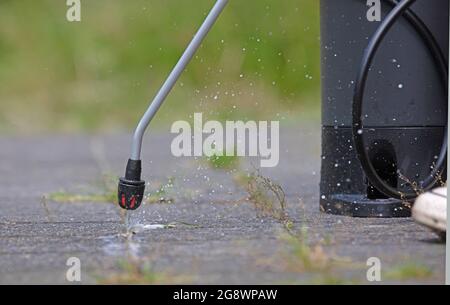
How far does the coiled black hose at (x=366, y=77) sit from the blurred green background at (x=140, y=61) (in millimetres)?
3909

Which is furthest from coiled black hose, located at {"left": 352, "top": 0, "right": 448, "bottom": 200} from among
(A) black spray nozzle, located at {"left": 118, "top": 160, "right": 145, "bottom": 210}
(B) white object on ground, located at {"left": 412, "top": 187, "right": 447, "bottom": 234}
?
(A) black spray nozzle, located at {"left": 118, "top": 160, "right": 145, "bottom": 210}

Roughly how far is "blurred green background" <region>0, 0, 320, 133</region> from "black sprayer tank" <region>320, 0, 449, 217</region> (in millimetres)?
3829

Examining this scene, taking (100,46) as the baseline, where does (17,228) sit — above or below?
below

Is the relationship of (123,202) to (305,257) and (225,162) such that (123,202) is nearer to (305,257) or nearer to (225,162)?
(305,257)

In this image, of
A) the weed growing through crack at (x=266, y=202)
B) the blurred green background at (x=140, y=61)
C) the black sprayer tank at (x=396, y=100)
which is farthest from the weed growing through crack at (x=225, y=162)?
the blurred green background at (x=140, y=61)

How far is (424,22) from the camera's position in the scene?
9.18ft

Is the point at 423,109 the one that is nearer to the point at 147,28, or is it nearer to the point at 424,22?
the point at 424,22

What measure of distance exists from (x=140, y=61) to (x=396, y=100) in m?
5.16

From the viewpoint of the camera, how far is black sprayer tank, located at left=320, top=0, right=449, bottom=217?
2.80 m

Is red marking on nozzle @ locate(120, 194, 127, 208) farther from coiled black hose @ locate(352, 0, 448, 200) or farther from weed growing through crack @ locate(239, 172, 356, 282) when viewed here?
coiled black hose @ locate(352, 0, 448, 200)

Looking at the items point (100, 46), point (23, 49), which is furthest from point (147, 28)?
point (23, 49)

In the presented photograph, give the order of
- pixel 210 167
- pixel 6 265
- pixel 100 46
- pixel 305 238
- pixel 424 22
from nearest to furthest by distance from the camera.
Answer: pixel 6 265 → pixel 305 238 → pixel 424 22 → pixel 210 167 → pixel 100 46

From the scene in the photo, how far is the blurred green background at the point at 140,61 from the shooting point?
7184 millimetres
